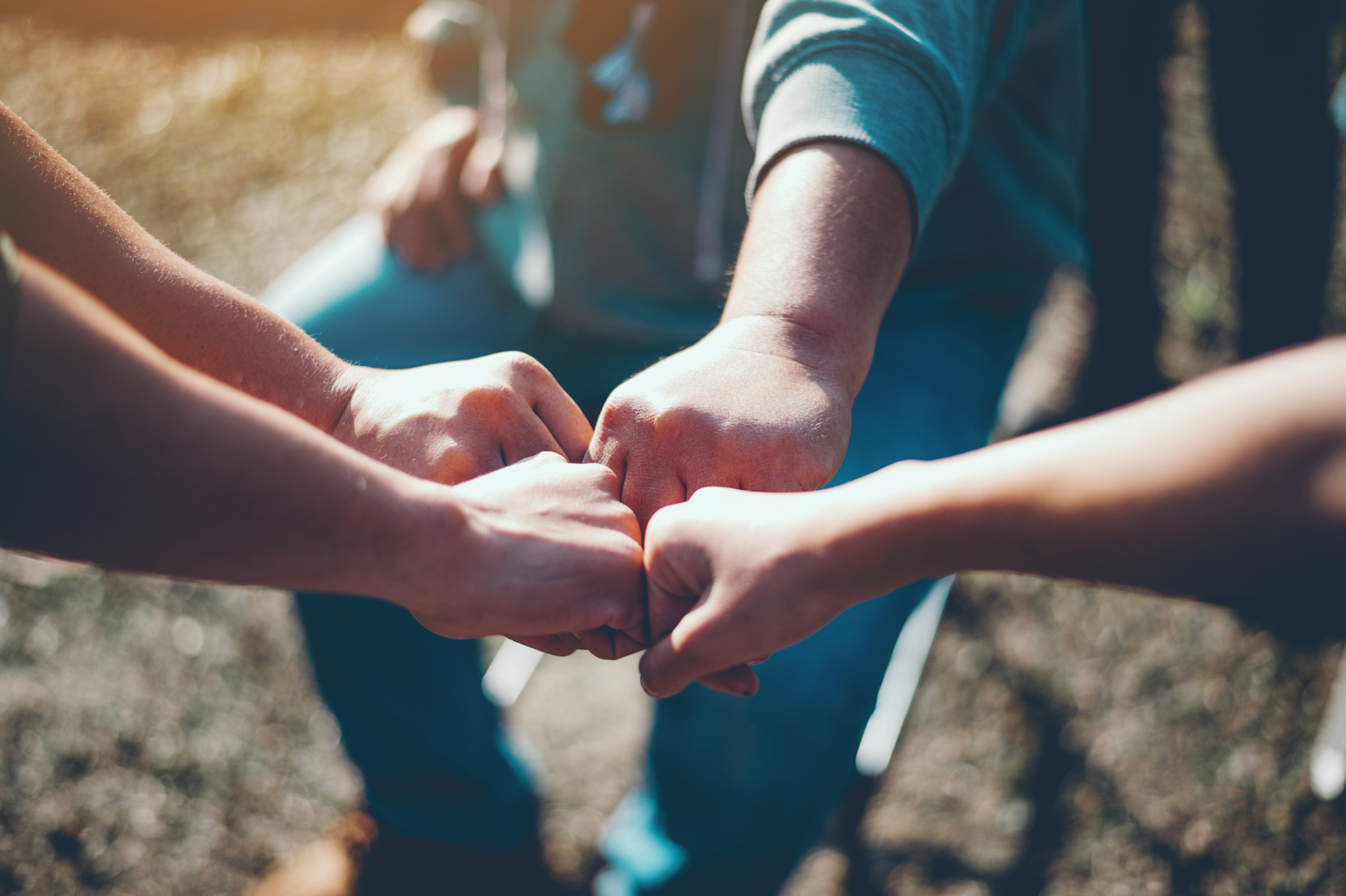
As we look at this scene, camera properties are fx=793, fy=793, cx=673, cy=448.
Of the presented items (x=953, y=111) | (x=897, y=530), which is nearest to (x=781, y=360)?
(x=897, y=530)

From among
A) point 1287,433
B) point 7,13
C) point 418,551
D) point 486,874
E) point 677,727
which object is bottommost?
point 486,874

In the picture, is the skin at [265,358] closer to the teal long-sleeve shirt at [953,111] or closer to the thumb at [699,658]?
the thumb at [699,658]

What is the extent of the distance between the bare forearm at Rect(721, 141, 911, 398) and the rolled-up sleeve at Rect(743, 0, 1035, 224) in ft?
0.11

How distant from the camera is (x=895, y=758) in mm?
1942

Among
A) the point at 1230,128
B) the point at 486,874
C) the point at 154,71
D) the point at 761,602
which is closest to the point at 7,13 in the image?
the point at 154,71

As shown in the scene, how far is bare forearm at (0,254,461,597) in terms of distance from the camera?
705mm

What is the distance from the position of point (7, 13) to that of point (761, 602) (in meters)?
5.39

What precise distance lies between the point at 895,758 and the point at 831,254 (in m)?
1.35

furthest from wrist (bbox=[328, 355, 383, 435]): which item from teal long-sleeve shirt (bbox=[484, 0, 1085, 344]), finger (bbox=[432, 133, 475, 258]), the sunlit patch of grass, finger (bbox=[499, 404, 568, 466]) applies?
the sunlit patch of grass

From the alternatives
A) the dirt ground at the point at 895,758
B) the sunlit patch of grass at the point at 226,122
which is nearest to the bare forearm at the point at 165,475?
the dirt ground at the point at 895,758

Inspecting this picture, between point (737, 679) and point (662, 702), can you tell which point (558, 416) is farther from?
point (662, 702)

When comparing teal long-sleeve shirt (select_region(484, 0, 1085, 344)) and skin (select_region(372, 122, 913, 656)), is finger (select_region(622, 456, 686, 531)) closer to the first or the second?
skin (select_region(372, 122, 913, 656))

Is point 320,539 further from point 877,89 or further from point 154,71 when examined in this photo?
point 154,71

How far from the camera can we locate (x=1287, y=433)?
0.66 metres
